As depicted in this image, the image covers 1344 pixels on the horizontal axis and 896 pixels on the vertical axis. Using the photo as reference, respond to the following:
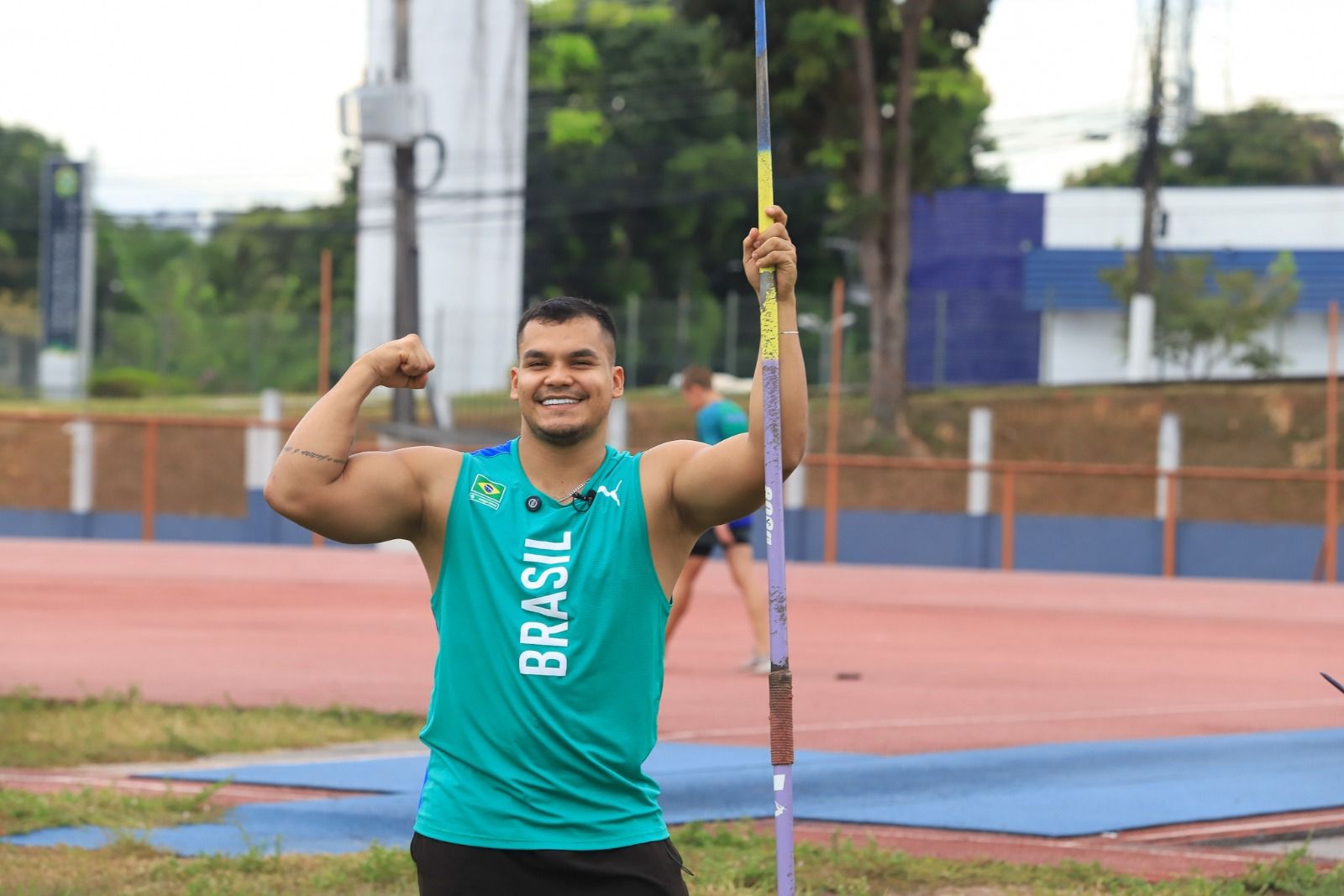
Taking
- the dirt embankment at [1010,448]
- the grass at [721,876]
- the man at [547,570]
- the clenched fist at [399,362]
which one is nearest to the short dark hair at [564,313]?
the man at [547,570]

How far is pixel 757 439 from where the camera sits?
3.61m

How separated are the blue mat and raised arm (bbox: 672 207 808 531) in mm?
3432

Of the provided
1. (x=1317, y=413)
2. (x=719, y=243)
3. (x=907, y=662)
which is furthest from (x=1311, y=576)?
(x=719, y=243)

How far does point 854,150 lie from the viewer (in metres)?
32.2

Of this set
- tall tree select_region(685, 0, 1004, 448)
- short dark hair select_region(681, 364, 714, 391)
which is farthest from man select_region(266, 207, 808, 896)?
tall tree select_region(685, 0, 1004, 448)

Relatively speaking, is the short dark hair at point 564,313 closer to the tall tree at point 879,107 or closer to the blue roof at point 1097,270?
the tall tree at point 879,107

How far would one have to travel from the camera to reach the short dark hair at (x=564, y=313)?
145 inches

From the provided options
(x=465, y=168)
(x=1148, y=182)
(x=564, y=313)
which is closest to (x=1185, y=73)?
(x=1148, y=182)

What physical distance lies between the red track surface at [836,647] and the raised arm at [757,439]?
352 cm

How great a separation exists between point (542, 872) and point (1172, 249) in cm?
5152

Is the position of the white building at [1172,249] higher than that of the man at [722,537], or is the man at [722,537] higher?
the white building at [1172,249]

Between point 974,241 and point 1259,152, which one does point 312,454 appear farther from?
point 1259,152

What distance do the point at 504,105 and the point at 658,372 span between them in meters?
7.39

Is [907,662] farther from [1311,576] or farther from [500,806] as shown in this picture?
[1311,576]
